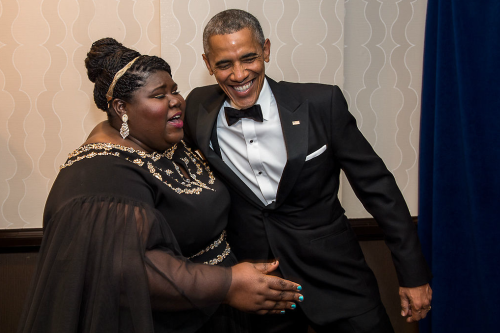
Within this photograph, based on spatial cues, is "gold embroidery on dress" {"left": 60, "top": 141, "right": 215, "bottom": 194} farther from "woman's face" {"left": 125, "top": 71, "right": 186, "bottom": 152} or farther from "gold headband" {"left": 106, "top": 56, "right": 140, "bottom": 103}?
"gold headband" {"left": 106, "top": 56, "right": 140, "bottom": 103}

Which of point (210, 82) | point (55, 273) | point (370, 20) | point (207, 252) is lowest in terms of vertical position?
point (207, 252)

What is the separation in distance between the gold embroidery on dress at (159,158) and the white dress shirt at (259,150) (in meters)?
0.12

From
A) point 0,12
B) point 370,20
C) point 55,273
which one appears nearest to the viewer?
point 55,273

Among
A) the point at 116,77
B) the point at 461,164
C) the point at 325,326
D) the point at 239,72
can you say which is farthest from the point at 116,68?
the point at 461,164

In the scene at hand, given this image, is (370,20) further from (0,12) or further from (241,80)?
(0,12)

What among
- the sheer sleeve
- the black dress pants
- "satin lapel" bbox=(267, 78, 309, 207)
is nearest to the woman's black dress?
the sheer sleeve

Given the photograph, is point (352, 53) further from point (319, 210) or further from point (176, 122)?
point (176, 122)

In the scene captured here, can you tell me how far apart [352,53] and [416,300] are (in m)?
1.36

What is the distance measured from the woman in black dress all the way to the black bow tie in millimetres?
219

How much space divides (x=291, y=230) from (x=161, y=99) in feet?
2.20

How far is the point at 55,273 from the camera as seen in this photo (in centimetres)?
116

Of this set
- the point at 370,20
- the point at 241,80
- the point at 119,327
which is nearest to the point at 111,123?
the point at 241,80

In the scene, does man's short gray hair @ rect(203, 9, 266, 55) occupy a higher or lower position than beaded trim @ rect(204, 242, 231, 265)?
higher

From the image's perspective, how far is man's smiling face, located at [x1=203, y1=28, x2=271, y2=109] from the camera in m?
1.57
